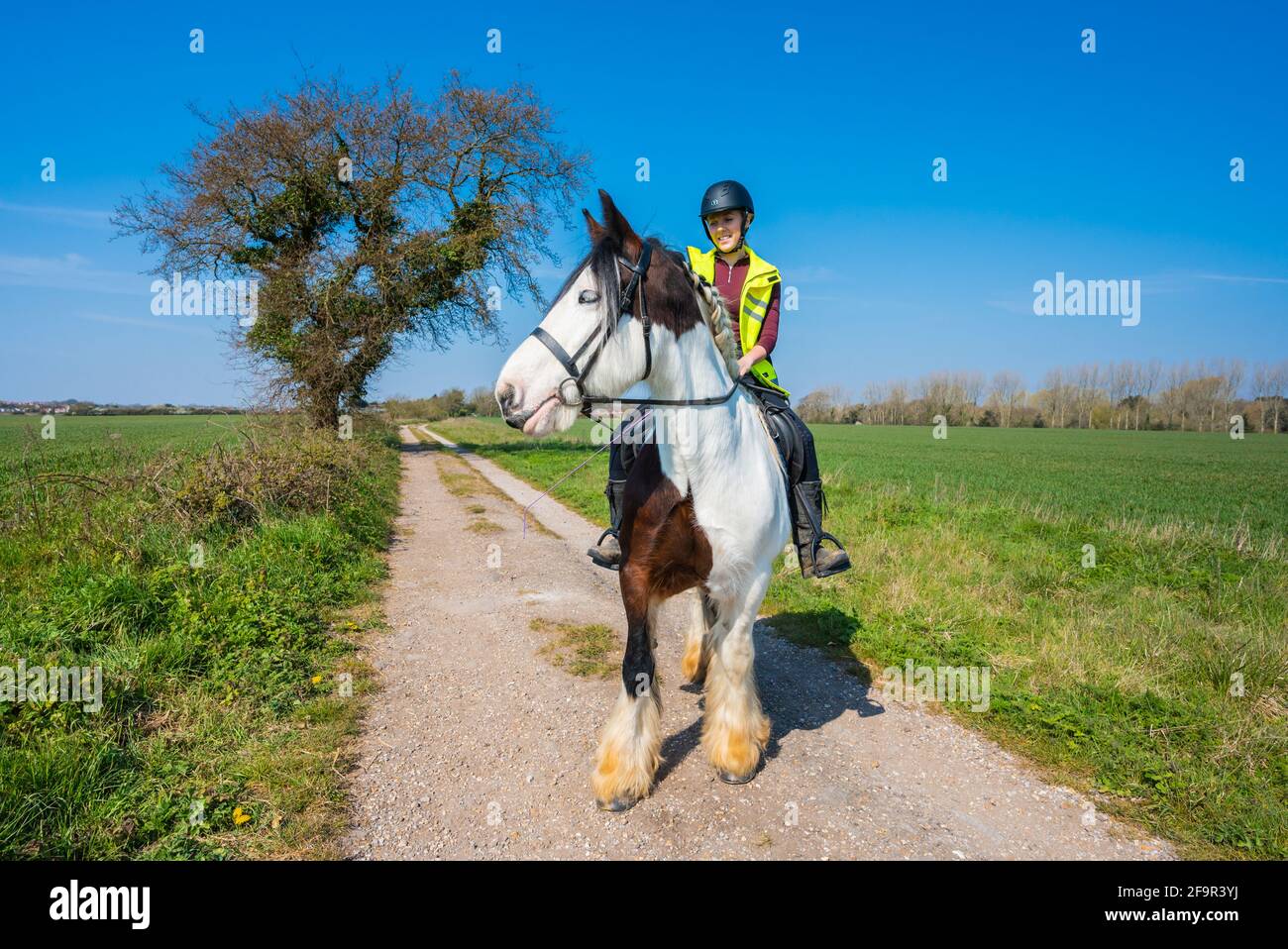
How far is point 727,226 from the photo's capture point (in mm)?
3852

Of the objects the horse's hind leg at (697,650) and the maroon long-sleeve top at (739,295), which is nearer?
the maroon long-sleeve top at (739,295)

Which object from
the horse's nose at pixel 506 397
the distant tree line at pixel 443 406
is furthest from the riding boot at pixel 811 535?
the distant tree line at pixel 443 406

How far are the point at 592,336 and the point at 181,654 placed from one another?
4072mm

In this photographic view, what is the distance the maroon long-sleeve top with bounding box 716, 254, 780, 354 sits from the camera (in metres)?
3.78

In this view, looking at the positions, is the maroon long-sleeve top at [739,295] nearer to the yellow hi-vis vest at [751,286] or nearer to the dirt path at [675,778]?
the yellow hi-vis vest at [751,286]

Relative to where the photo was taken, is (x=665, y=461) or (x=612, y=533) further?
(x=612, y=533)

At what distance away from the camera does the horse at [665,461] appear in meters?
2.65

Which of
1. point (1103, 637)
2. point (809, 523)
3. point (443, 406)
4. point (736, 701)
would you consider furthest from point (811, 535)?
point (443, 406)

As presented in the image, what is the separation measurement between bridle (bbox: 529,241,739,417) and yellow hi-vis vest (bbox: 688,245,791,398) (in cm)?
100

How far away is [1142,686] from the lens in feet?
14.0

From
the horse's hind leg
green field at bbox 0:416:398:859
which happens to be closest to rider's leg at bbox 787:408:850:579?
the horse's hind leg

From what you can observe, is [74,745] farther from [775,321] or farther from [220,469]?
[220,469]

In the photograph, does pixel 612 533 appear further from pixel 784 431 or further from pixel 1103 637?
pixel 1103 637

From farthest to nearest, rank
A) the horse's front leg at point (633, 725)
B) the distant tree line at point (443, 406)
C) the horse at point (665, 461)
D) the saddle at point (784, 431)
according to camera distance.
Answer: the distant tree line at point (443, 406)
the saddle at point (784, 431)
the horse's front leg at point (633, 725)
the horse at point (665, 461)
